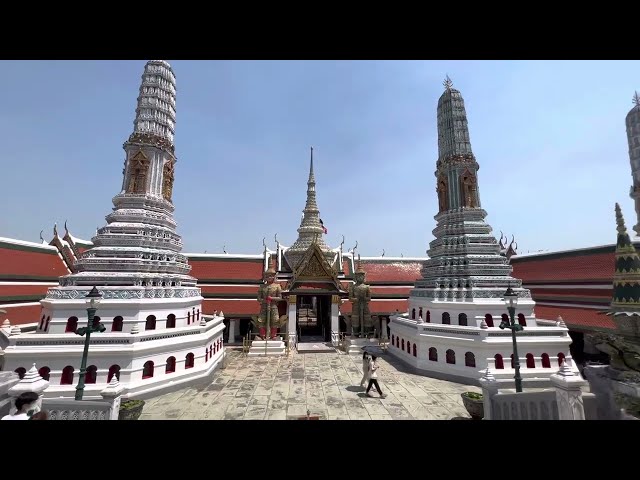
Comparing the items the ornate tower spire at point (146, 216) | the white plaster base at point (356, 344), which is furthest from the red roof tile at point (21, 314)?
the white plaster base at point (356, 344)

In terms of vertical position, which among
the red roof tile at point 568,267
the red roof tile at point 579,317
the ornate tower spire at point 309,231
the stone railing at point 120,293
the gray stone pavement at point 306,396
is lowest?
the gray stone pavement at point 306,396

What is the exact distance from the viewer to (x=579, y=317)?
1692 centimetres

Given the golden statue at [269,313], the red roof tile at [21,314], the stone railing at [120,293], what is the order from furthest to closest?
the golden statue at [269,313] < the red roof tile at [21,314] < the stone railing at [120,293]

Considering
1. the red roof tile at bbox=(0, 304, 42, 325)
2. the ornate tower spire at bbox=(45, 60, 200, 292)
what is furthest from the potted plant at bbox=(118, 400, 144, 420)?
the red roof tile at bbox=(0, 304, 42, 325)

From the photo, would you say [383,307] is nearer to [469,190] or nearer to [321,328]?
[321,328]

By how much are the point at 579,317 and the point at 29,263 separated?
100 feet

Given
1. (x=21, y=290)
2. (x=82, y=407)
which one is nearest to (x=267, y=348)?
(x=82, y=407)

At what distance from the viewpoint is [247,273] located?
25453mm

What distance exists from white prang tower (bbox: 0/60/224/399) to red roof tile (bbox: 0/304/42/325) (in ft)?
12.2

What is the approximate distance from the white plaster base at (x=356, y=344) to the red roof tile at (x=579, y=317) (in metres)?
10.3

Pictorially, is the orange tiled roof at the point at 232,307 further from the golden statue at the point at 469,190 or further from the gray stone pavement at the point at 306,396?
the golden statue at the point at 469,190

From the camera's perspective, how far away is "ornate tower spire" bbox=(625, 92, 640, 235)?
17.3 meters

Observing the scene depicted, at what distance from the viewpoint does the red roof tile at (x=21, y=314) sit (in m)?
15.4
